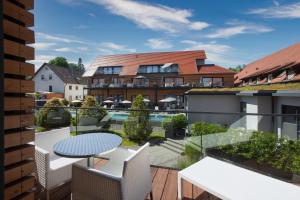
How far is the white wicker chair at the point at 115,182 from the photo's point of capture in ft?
6.43

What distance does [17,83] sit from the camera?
150 centimetres

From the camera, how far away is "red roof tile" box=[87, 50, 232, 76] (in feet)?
94.4

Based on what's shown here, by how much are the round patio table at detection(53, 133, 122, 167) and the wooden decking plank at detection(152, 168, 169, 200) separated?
0.79 m

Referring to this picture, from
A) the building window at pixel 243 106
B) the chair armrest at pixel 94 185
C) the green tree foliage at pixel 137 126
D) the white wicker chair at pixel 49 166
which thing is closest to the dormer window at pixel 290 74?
the building window at pixel 243 106

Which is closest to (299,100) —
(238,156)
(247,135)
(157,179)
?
(247,135)

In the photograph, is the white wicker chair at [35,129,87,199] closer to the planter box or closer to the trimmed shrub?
the planter box

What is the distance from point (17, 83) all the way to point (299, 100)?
965 cm

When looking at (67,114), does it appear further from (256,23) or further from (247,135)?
(256,23)

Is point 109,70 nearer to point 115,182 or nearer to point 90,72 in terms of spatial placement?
point 90,72

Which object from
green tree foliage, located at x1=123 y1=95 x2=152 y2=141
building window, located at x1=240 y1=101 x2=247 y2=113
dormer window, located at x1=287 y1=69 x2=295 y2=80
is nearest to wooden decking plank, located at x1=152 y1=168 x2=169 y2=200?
green tree foliage, located at x1=123 y1=95 x2=152 y2=141

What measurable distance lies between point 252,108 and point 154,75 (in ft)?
62.8

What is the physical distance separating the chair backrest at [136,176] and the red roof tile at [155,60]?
87.1 feet

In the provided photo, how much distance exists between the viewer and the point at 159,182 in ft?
→ 10.2

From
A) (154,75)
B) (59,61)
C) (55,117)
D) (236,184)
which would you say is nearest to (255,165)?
(236,184)
